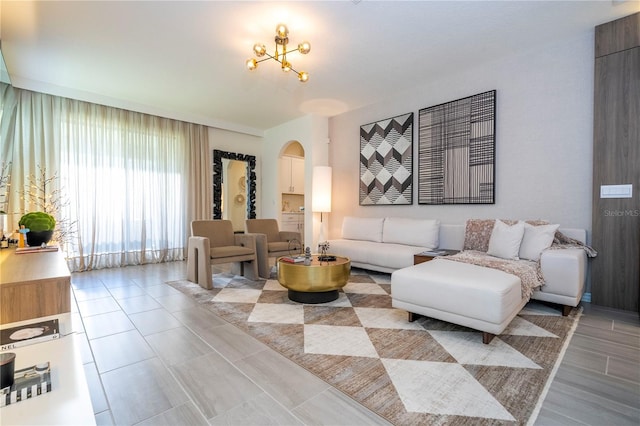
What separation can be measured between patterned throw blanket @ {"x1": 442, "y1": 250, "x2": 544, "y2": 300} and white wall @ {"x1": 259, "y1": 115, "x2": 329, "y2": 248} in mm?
3100

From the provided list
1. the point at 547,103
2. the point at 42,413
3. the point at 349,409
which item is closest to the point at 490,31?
the point at 547,103

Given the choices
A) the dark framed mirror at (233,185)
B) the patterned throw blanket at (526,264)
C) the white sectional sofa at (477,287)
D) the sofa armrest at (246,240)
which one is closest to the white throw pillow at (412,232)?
the white sectional sofa at (477,287)

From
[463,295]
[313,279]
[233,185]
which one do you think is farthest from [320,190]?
[463,295]

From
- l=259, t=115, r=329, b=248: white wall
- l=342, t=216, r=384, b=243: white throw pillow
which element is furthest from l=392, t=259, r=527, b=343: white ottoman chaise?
l=259, t=115, r=329, b=248: white wall

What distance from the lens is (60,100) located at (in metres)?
4.32

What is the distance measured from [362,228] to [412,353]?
2903mm

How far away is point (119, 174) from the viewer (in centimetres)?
482

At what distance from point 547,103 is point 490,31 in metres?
1.05

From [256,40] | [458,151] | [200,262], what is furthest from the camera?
[458,151]

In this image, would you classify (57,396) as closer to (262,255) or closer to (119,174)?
(262,255)

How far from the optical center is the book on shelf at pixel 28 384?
769 millimetres

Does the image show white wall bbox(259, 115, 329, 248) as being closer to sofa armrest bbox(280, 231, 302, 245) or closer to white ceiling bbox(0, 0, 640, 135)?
sofa armrest bbox(280, 231, 302, 245)

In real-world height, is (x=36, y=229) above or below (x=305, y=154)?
below

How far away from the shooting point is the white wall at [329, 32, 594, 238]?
306 cm
